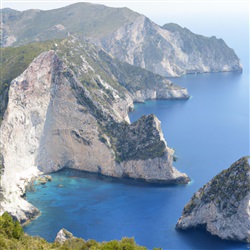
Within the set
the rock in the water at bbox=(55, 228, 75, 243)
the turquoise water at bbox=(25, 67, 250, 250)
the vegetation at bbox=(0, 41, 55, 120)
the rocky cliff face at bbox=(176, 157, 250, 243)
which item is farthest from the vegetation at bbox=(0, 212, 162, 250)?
the vegetation at bbox=(0, 41, 55, 120)

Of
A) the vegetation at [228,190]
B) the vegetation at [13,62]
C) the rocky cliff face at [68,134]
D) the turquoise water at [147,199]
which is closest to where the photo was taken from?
the vegetation at [228,190]

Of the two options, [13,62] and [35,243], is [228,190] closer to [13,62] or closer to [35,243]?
[35,243]

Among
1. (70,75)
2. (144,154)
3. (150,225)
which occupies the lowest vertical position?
(150,225)

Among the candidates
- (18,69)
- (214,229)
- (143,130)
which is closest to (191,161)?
(143,130)

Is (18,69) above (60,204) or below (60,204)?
above

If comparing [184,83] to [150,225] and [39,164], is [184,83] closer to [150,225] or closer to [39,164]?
[39,164]

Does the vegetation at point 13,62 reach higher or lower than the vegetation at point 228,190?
higher

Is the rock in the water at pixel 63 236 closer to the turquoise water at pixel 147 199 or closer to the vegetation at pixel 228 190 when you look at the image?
the turquoise water at pixel 147 199

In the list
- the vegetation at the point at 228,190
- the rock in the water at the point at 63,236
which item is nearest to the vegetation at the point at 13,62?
the rock in the water at the point at 63,236

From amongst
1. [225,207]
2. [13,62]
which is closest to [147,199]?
[225,207]
